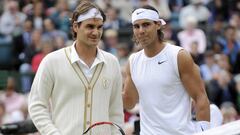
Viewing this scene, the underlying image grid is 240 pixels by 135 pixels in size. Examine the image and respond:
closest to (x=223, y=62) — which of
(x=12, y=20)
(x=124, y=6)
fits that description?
(x=124, y=6)

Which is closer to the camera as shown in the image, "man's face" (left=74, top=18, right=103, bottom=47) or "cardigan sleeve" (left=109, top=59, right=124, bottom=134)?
"man's face" (left=74, top=18, right=103, bottom=47)

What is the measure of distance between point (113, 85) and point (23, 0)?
13.6 m

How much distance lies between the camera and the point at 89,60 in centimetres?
701

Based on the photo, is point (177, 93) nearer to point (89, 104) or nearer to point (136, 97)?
point (136, 97)

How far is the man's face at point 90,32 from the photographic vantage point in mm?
6926

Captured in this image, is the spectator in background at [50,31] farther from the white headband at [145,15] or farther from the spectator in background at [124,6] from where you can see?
the white headband at [145,15]

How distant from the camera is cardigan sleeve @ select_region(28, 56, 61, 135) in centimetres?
679

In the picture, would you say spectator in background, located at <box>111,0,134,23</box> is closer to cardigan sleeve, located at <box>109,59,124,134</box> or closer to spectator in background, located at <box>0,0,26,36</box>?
spectator in background, located at <box>0,0,26,36</box>

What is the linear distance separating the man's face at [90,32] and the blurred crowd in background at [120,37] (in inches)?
272

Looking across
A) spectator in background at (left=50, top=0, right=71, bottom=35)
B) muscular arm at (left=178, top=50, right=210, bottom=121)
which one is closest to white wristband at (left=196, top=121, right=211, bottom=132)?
muscular arm at (left=178, top=50, right=210, bottom=121)

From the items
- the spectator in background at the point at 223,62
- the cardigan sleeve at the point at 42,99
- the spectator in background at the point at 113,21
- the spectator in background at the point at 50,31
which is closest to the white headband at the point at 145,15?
the cardigan sleeve at the point at 42,99

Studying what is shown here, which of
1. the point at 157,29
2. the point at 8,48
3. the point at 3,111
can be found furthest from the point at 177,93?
the point at 8,48

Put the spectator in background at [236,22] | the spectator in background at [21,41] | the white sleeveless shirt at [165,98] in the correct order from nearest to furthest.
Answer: the white sleeveless shirt at [165,98] < the spectator in background at [236,22] < the spectator in background at [21,41]

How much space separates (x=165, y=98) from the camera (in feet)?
24.9
